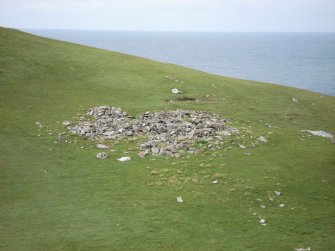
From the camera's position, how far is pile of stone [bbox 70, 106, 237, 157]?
3139 centimetres

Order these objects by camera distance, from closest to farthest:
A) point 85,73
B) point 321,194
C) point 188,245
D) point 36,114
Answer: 1. point 188,245
2. point 321,194
3. point 36,114
4. point 85,73

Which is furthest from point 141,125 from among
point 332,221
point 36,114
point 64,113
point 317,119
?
point 317,119

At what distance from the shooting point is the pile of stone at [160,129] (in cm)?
3139

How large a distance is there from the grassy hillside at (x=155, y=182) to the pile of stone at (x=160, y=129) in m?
1.43

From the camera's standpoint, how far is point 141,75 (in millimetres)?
54531

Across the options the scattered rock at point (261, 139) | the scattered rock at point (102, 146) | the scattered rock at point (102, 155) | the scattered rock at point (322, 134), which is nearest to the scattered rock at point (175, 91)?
the scattered rock at point (261, 139)

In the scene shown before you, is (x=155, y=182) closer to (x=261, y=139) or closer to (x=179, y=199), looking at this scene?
(x=179, y=199)

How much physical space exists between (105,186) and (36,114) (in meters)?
16.9

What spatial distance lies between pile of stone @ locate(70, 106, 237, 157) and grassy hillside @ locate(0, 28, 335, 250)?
4.69 feet

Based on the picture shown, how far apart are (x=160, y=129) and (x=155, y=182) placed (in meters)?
9.15

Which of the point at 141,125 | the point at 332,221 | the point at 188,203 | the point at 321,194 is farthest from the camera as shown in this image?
the point at 141,125

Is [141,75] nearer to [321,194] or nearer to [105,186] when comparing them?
[105,186]

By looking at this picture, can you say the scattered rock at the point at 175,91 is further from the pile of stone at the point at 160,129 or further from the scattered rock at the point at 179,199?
the scattered rock at the point at 179,199

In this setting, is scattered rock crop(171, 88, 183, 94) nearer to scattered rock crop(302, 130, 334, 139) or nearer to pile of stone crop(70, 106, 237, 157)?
pile of stone crop(70, 106, 237, 157)
